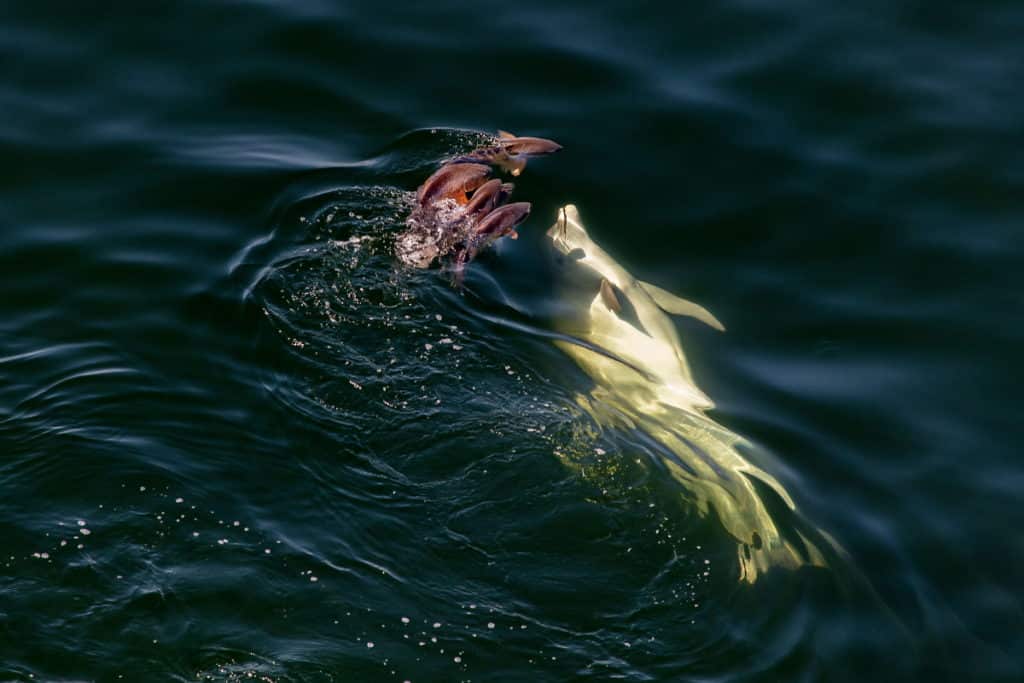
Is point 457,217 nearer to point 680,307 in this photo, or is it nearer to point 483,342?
point 483,342

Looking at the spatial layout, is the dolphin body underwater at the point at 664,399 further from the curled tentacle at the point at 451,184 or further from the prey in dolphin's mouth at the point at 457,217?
the curled tentacle at the point at 451,184

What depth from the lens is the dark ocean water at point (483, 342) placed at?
16.5 ft

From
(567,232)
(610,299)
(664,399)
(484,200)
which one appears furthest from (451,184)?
(664,399)

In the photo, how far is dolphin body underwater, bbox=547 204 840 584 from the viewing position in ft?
18.4

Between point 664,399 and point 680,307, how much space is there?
32.0 inches

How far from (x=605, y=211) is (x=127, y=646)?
3.89 metres

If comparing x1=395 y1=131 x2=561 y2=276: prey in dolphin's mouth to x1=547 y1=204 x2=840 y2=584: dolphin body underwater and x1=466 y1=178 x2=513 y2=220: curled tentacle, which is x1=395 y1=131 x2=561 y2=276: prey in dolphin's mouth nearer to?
x1=466 y1=178 x2=513 y2=220: curled tentacle

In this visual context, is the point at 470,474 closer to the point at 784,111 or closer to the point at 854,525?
the point at 854,525

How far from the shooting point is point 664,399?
6.29 metres

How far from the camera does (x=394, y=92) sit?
27.1 ft

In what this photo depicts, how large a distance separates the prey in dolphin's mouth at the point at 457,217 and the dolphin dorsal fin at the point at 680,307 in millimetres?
806

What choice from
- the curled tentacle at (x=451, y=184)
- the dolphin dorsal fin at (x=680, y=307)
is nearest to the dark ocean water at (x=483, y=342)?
the dolphin dorsal fin at (x=680, y=307)

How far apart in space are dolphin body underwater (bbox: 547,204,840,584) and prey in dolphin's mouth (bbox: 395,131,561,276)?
0.43 metres

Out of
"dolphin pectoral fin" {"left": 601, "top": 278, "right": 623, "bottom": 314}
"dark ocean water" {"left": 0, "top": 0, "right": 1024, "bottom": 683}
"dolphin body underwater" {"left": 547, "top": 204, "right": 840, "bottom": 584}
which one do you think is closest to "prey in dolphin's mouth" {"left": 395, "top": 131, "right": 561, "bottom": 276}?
"dark ocean water" {"left": 0, "top": 0, "right": 1024, "bottom": 683}
